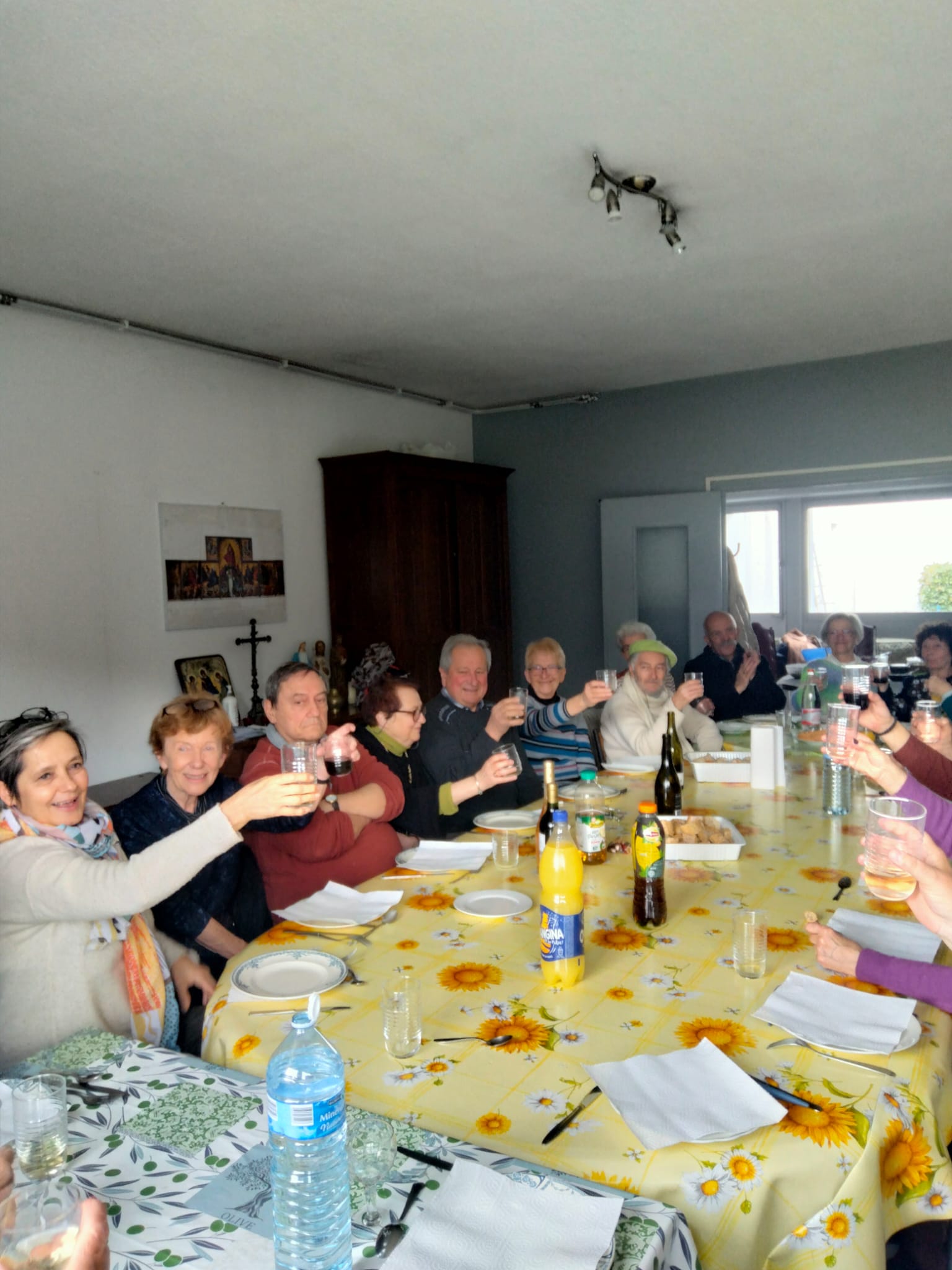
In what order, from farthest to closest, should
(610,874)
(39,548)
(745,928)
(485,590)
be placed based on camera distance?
(485,590)
(39,548)
(610,874)
(745,928)

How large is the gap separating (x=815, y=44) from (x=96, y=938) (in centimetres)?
266

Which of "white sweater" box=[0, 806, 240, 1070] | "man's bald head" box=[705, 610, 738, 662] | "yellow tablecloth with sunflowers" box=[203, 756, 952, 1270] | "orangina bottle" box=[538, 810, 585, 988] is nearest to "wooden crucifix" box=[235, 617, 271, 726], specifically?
"man's bald head" box=[705, 610, 738, 662]

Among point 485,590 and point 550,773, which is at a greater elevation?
point 485,590

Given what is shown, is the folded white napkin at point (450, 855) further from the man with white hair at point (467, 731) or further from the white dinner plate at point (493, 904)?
the man with white hair at point (467, 731)

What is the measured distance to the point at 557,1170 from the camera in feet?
3.56

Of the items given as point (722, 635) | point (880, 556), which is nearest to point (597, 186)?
point (722, 635)

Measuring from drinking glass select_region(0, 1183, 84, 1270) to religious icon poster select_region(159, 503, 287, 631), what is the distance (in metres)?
3.95

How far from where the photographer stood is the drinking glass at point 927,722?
244cm

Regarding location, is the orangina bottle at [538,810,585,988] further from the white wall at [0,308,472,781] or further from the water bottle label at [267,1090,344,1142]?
the white wall at [0,308,472,781]

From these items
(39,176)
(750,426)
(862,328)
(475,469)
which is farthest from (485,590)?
(39,176)

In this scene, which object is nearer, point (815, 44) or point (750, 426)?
point (815, 44)

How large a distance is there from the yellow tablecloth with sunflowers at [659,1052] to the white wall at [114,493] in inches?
106

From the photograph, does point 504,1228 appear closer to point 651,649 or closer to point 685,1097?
point 685,1097

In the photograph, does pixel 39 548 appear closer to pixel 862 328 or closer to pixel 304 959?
pixel 304 959
